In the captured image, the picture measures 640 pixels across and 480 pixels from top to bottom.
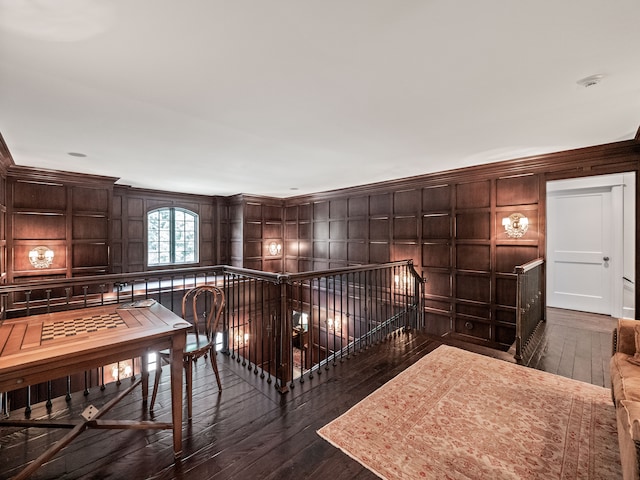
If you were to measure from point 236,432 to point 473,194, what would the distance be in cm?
510

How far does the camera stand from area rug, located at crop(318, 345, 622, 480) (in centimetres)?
180

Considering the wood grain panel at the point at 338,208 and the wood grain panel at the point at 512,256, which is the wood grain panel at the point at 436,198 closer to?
the wood grain panel at the point at 512,256

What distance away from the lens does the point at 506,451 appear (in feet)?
6.35

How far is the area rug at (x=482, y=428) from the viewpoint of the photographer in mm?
1801

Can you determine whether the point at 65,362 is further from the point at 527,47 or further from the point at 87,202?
the point at 87,202

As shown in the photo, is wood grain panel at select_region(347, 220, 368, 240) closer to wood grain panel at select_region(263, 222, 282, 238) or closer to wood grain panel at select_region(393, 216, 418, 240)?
wood grain panel at select_region(393, 216, 418, 240)

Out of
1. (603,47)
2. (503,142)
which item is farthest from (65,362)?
(503,142)

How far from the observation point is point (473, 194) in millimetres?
5188

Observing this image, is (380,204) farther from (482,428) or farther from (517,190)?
(482,428)

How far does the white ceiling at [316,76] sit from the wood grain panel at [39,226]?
6.15ft

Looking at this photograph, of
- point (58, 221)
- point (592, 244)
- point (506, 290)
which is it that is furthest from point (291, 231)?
point (592, 244)

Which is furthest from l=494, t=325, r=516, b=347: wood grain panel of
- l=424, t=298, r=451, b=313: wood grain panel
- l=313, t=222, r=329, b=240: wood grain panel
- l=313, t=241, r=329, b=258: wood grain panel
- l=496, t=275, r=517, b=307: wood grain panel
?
l=313, t=222, r=329, b=240: wood grain panel

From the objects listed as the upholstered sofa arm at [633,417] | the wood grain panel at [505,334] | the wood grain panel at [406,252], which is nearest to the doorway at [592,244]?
the wood grain panel at [505,334]

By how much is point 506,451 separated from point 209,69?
3.43 m
